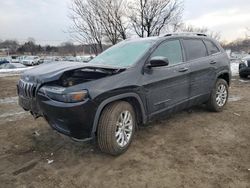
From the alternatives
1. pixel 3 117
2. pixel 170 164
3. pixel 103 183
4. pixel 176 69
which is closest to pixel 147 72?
pixel 176 69

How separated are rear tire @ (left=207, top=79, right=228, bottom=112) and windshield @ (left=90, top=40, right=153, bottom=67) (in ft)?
6.79

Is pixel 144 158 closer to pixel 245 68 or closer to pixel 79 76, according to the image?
pixel 79 76

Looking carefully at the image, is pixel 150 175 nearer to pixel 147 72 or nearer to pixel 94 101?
pixel 94 101

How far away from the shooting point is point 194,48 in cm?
486

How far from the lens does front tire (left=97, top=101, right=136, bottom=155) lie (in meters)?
3.22

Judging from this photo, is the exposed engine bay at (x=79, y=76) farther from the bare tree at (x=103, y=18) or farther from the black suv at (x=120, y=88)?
the bare tree at (x=103, y=18)

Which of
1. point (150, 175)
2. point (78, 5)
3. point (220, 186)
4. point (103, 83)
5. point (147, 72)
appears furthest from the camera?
point (78, 5)

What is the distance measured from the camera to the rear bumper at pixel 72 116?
2963mm

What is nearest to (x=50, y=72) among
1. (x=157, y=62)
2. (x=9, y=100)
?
(x=157, y=62)

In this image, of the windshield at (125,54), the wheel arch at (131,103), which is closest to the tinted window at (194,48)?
the windshield at (125,54)

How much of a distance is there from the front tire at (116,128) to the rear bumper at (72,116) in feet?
0.64

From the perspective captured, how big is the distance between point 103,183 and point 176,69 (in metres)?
2.33

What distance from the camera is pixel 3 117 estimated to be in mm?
5473

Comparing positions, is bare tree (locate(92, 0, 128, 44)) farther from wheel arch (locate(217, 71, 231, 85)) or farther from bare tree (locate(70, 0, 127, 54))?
wheel arch (locate(217, 71, 231, 85))
